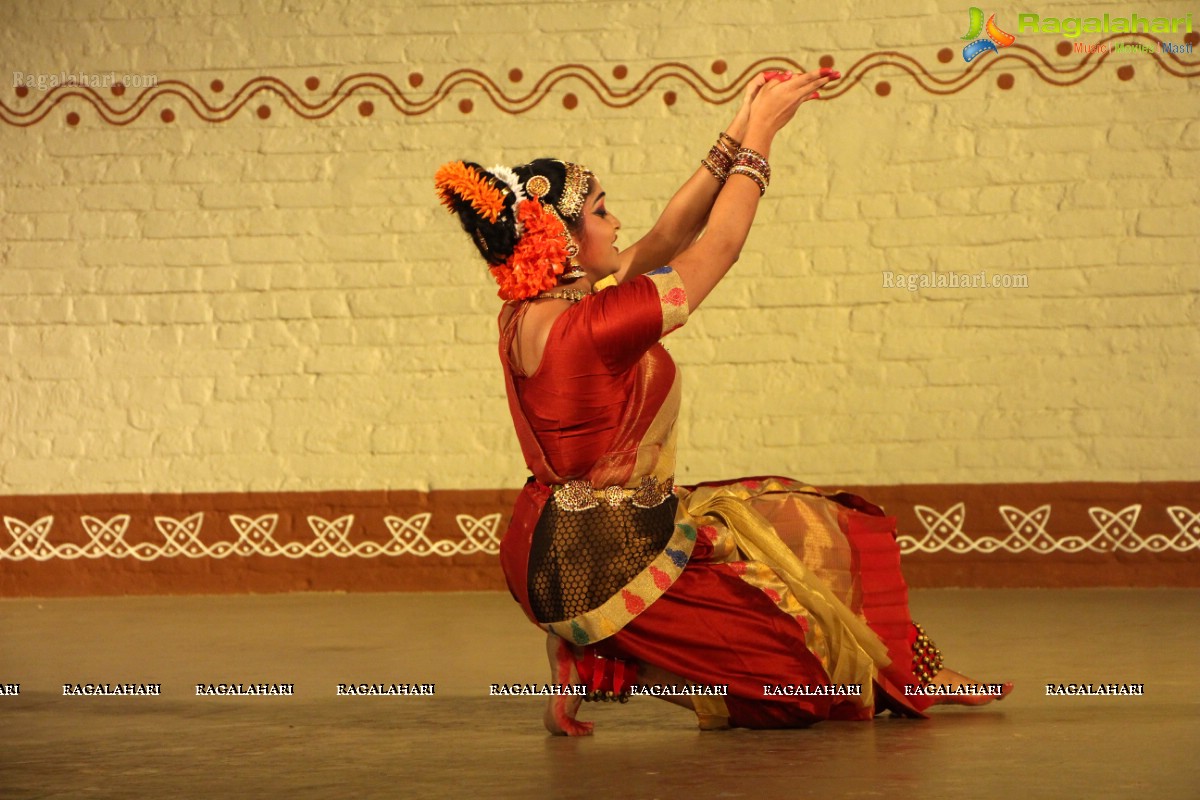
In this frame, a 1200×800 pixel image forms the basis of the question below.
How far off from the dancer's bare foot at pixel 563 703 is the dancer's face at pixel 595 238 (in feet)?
2.47

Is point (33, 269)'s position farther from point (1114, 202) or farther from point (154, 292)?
point (1114, 202)

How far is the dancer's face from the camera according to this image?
3002 mm

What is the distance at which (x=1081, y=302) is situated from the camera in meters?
5.34

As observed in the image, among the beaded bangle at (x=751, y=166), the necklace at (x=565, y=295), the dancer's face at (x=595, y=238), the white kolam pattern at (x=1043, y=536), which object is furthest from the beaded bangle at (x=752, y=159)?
the white kolam pattern at (x=1043, y=536)

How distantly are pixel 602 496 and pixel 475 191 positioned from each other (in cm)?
65

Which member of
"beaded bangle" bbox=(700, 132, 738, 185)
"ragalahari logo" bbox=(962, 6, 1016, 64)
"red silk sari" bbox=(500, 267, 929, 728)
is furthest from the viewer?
"ragalahari logo" bbox=(962, 6, 1016, 64)

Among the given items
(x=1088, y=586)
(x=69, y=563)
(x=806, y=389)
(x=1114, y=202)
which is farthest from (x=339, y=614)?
(x=1114, y=202)

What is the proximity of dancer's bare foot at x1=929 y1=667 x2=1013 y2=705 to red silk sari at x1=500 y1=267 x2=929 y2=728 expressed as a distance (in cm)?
8

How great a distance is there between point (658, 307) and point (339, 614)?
281cm

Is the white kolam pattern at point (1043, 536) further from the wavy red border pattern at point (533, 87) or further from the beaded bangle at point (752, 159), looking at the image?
the beaded bangle at point (752, 159)

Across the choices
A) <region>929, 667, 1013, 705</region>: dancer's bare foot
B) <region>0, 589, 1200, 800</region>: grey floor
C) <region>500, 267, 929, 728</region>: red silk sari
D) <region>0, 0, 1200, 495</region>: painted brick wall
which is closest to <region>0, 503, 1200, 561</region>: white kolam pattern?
<region>0, 0, 1200, 495</region>: painted brick wall

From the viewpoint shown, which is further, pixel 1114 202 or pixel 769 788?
pixel 1114 202

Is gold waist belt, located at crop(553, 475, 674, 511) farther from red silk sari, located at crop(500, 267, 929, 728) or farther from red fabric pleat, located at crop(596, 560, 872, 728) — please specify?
red fabric pleat, located at crop(596, 560, 872, 728)

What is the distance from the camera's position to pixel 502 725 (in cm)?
312
